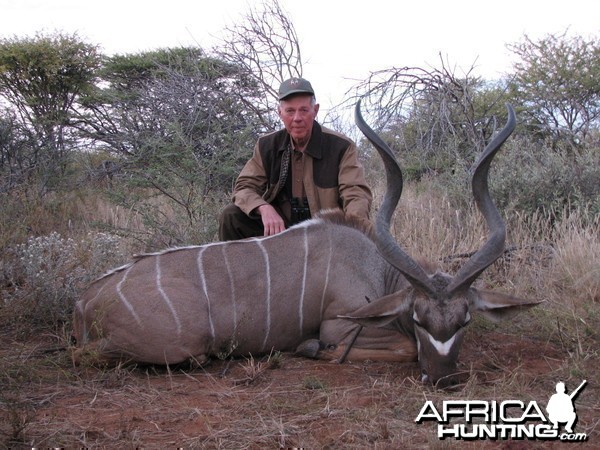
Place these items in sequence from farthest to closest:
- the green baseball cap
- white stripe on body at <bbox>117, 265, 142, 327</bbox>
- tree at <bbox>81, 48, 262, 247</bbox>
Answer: tree at <bbox>81, 48, 262, 247</bbox> < the green baseball cap < white stripe on body at <bbox>117, 265, 142, 327</bbox>

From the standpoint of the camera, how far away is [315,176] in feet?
11.8

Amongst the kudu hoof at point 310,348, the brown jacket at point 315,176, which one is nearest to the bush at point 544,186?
the brown jacket at point 315,176

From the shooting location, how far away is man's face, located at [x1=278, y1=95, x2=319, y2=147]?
349 cm

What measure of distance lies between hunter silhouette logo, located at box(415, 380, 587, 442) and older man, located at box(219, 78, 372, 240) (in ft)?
4.71

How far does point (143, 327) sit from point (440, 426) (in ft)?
4.34

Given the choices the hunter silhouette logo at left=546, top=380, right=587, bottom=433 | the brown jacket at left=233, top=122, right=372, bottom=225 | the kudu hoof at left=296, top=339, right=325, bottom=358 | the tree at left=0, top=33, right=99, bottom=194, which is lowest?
the hunter silhouette logo at left=546, top=380, right=587, bottom=433

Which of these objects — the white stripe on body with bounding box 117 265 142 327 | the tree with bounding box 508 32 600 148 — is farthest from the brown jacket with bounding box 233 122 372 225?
the tree with bounding box 508 32 600 148

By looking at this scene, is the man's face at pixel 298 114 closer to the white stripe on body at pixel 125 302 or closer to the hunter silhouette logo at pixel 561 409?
the white stripe on body at pixel 125 302

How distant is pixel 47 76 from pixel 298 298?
7.76 metres

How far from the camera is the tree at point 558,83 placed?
316 inches

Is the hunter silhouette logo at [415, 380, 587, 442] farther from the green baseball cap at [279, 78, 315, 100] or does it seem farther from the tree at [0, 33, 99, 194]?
the tree at [0, 33, 99, 194]

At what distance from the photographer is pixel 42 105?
919cm

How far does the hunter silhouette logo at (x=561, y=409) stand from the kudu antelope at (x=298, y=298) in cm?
40

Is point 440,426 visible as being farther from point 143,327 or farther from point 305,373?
point 143,327
